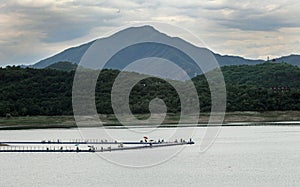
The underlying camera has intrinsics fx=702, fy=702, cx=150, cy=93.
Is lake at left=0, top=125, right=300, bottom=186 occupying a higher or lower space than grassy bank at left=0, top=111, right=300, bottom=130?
lower

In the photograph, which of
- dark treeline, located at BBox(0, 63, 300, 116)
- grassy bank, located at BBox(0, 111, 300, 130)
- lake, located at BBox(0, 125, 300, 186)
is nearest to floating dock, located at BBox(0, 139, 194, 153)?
lake, located at BBox(0, 125, 300, 186)

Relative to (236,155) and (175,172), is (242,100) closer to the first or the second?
(236,155)

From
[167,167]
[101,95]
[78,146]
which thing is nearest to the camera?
[167,167]

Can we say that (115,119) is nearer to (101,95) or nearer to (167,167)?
(101,95)

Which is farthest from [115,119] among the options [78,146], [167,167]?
[167,167]

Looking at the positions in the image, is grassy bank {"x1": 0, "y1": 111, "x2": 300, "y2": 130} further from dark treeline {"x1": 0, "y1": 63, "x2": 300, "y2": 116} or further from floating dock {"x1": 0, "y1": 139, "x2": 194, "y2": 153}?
floating dock {"x1": 0, "y1": 139, "x2": 194, "y2": 153}

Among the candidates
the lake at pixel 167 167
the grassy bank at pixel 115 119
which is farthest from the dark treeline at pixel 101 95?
the lake at pixel 167 167
